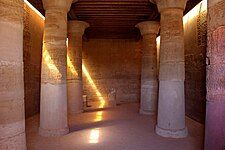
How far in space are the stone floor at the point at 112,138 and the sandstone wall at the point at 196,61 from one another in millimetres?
1006

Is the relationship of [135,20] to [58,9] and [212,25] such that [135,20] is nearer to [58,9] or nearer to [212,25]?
[58,9]

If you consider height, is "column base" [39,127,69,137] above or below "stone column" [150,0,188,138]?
below

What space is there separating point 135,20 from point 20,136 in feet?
30.3

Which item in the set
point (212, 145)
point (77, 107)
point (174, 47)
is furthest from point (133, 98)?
point (212, 145)

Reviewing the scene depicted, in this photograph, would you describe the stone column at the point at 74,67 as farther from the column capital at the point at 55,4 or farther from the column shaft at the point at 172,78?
the column shaft at the point at 172,78

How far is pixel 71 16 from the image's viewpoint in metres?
9.98

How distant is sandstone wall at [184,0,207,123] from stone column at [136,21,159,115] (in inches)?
60.4

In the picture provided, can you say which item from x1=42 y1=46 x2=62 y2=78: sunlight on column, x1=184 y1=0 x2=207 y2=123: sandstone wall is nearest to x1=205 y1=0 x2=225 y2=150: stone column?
x1=42 y1=46 x2=62 y2=78: sunlight on column

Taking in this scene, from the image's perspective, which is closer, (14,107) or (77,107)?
(14,107)

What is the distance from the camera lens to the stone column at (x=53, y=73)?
654cm

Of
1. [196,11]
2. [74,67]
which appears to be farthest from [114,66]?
[196,11]

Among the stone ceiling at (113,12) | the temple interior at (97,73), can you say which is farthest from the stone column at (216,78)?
the stone ceiling at (113,12)

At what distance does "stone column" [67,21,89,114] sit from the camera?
10.4 m

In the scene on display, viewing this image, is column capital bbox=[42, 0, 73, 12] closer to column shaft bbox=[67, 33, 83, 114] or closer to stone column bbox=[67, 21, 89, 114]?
stone column bbox=[67, 21, 89, 114]
